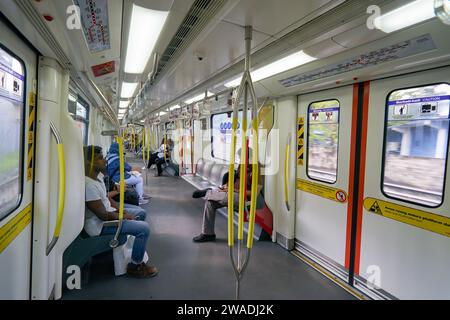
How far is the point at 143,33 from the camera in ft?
6.56

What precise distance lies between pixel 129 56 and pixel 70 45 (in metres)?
0.79

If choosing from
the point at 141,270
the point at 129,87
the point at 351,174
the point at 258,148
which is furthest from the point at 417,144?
the point at 129,87

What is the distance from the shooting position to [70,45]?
1835 millimetres

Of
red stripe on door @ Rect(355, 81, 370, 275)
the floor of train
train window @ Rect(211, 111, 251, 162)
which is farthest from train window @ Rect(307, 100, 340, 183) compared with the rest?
train window @ Rect(211, 111, 251, 162)

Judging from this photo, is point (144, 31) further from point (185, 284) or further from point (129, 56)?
point (185, 284)

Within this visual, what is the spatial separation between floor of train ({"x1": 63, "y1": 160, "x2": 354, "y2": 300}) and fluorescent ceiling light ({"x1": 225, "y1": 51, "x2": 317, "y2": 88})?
229 cm

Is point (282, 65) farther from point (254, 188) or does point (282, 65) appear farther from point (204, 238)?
point (204, 238)

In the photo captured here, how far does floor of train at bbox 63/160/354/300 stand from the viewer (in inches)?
105

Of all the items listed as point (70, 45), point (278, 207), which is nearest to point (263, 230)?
point (278, 207)

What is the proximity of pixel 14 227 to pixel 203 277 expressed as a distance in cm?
191

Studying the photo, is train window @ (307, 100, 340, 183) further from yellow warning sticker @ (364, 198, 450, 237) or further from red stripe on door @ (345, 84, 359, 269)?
yellow warning sticker @ (364, 198, 450, 237)

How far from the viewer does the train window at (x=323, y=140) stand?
319 centimetres

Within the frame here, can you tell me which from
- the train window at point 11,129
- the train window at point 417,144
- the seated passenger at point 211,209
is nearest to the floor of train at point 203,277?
the seated passenger at point 211,209

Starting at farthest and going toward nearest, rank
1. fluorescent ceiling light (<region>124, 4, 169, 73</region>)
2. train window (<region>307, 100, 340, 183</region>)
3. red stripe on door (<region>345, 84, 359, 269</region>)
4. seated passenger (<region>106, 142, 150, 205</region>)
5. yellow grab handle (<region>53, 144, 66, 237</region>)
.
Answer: seated passenger (<region>106, 142, 150, 205</region>) < train window (<region>307, 100, 340, 183</region>) < red stripe on door (<region>345, 84, 359, 269</region>) < yellow grab handle (<region>53, 144, 66, 237</region>) < fluorescent ceiling light (<region>124, 4, 169, 73</region>)
